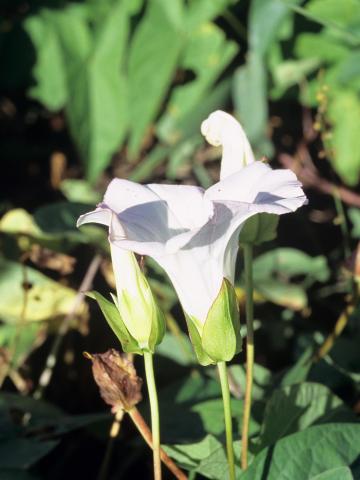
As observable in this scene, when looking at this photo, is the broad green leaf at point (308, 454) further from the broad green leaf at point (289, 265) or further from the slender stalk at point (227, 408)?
the broad green leaf at point (289, 265)

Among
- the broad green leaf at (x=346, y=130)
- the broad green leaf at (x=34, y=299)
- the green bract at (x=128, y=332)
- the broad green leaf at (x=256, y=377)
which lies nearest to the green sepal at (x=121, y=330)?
the green bract at (x=128, y=332)

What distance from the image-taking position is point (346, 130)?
42.2 inches

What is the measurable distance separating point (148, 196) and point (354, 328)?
46 cm

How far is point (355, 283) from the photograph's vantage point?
0.71 meters

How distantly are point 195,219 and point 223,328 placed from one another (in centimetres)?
8

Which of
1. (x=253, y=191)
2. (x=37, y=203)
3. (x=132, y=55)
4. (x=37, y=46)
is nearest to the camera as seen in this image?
(x=253, y=191)

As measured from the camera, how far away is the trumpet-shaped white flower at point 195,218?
1.50ft

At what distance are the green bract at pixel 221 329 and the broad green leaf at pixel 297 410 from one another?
0.44 feet

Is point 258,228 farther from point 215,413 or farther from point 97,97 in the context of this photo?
point 97,97

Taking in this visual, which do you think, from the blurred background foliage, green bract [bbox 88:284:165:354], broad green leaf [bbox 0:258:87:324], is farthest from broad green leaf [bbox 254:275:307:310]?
green bract [bbox 88:284:165:354]

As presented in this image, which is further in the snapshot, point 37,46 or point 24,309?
point 37,46

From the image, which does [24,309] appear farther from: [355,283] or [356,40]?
[356,40]

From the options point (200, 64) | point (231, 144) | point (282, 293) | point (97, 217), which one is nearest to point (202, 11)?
point (200, 64)

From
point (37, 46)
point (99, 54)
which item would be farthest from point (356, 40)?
point (37, 46)
